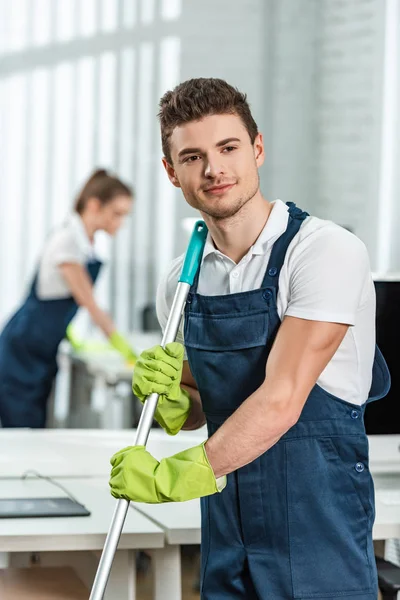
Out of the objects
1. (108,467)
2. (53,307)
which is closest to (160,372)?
(108,467)

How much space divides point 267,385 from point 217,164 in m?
0.36

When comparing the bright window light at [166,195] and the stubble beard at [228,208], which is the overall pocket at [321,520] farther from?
the bright window light at [166,195]

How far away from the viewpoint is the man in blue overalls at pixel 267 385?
1.53 m

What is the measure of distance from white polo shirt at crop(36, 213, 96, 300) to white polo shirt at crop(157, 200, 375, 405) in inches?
113

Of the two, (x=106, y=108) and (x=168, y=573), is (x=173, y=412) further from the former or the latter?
(x=106, y=108)

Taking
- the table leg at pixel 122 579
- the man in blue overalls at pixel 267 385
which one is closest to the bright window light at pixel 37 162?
the table leg at pixel 122 579

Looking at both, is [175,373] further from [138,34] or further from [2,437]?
[138,34]

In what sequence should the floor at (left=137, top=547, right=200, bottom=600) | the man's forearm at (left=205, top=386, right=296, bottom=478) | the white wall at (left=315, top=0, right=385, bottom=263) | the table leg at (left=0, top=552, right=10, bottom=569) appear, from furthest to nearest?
the white wall at (left=315, top=0, right=385, bottom=263), the floor at (left=137, top=547, right=200, bottom=600), the table leg at (left=0, top=552, right=10, bottom=569), the man's forearm at (left=205, top=386, right=296, bottom=478)

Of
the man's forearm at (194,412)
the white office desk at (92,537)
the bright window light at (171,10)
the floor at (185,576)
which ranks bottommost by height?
the floor at (185,576)

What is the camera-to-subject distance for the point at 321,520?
160cm

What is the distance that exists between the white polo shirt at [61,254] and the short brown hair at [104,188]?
12cm

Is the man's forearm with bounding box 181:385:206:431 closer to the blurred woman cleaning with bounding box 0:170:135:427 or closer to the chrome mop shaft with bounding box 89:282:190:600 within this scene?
the chrome mop shaft with bounding box 89:282:190:600

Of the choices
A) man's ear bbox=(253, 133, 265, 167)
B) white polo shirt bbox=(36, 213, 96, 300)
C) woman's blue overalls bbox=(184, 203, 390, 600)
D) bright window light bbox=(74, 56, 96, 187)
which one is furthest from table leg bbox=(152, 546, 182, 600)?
bright window light bbox=(74, 56, 96, 187)

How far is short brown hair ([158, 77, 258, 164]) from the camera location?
1.64 meters
